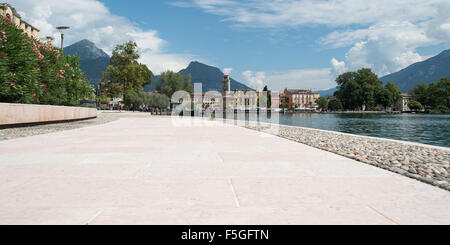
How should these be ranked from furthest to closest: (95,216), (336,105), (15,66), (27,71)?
(336,105), (27,71), (15,66), (95,216)

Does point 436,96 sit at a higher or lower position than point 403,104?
higher

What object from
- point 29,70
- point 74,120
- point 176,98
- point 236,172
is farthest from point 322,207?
point 176,98

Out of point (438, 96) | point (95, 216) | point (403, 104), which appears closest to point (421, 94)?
point (438, 96)

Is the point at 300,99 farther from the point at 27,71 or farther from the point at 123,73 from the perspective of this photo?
the point at 27,71


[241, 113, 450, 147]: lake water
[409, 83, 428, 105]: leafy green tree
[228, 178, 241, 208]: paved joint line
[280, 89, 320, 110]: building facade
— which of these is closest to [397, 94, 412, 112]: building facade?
[280, 89, 320, 110]: building facade

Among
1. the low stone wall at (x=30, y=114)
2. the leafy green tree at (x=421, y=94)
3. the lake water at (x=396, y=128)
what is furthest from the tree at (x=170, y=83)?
the leafy green tree at (x=421, y=94)

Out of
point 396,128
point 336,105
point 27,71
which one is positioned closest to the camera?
point 27,71

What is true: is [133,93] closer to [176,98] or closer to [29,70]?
[176,98]

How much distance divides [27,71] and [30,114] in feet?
8.55

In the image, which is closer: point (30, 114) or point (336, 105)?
point (30, 114)

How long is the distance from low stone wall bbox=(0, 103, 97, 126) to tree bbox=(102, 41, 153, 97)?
37482 millimetres

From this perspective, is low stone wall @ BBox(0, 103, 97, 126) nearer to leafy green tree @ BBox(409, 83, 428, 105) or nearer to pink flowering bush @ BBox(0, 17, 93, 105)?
pink flowering bush @ BBox(0, 17, 93, 105)

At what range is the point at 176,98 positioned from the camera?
68.6m

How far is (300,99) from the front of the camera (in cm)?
19175
